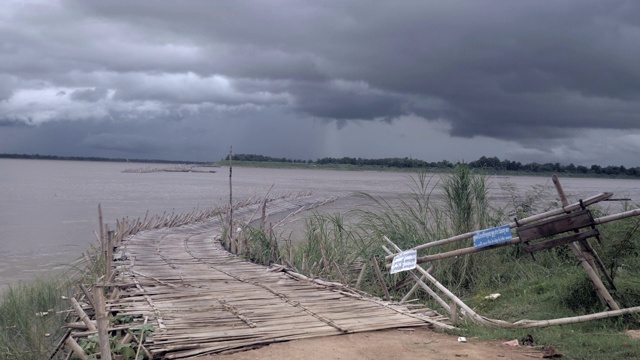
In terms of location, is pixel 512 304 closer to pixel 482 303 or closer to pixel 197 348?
pixel 482 303

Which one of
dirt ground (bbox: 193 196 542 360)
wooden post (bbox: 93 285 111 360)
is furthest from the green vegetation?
wooden post (bbox: 93 285 111 360)

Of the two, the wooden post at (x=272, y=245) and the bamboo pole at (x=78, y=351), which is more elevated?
Result: the wooden post at (x=272, y=245)

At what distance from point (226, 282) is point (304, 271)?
1.15 metres

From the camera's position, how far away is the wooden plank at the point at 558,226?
600 cm

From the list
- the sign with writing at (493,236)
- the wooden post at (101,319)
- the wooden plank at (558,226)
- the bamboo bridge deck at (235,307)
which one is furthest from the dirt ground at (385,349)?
the wooden plank at (558,226)

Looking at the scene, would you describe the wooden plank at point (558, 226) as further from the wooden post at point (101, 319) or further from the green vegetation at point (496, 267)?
the wooden post at point (101, 319)

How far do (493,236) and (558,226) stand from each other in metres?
0.62

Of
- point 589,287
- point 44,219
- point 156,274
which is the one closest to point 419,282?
point 589,287

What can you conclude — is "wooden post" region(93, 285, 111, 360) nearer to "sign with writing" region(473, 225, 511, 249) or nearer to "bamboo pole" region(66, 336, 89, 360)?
"bamboo pole" region(66, 336, 89, 360)

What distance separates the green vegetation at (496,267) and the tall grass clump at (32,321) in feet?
10.3

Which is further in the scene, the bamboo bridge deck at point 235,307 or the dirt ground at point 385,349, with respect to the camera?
the bamboo bridge deck at point 235,307

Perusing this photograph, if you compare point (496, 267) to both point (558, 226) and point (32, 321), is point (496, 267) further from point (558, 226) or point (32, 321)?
point (32, 321)

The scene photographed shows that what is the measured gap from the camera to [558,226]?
20.1 feet

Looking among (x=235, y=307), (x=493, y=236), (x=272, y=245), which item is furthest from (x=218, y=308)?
(x=272, y=245)
